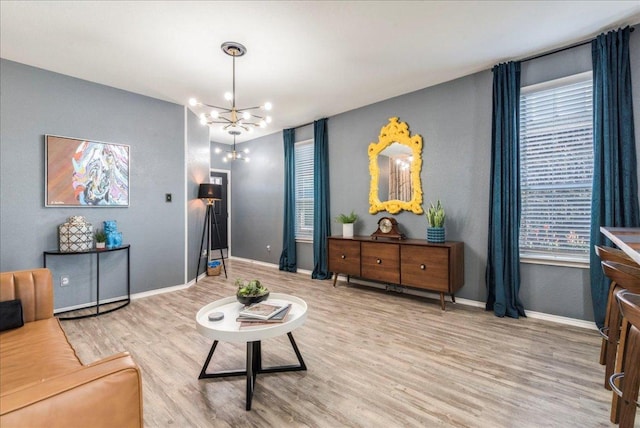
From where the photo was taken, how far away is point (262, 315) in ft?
6.30

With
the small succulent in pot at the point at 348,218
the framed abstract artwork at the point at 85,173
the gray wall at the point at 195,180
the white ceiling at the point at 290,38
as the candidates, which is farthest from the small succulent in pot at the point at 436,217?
the framed abstract artwork at the point at 85,173

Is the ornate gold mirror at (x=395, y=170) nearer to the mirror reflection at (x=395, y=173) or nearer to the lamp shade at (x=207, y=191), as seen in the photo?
the mirror reflection at (x=395, y=173)

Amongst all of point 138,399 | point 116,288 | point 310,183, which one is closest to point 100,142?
point 116,288

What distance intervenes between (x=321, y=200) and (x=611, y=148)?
3576 millimetres

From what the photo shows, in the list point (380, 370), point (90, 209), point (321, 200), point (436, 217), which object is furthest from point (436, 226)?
point (90, 209)

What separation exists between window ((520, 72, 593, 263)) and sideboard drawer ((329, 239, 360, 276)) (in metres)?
1.97

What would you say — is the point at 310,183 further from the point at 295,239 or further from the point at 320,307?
the point at 320,307

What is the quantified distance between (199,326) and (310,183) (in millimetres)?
3913

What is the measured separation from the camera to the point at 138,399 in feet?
2.98

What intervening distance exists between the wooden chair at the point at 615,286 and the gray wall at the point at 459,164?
3.79 ft

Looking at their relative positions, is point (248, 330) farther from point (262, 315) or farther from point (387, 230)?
point (387, 230)

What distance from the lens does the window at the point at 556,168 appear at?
116 inches

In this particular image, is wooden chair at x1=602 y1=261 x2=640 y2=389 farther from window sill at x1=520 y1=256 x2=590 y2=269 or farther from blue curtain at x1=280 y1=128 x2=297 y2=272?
blue curtain at x1=280 y1=128 x2=297 y2=272

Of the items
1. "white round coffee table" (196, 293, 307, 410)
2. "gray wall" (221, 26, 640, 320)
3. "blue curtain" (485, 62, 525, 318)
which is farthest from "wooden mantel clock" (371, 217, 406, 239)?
"white round coffee table" (196, 293, 307, 410)
